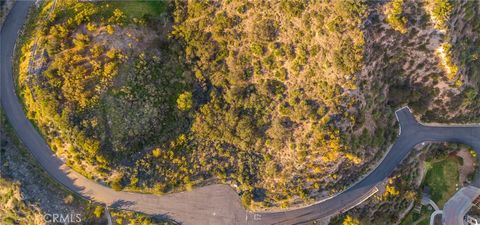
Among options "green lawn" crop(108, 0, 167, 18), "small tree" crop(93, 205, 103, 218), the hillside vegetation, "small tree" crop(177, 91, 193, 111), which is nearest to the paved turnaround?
"small tree" crop(93, 205, 103, 218)

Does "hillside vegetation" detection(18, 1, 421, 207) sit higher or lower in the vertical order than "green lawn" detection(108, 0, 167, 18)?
lower

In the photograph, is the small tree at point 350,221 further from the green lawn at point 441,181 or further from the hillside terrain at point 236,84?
the green lawn at point 441,181

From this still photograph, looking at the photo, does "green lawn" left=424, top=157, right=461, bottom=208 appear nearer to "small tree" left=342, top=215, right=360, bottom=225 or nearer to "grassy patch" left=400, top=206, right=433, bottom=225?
"grassy patch" left=400, top=206, right=433, bottom=225

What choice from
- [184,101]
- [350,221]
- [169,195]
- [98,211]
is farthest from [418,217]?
[98,211]

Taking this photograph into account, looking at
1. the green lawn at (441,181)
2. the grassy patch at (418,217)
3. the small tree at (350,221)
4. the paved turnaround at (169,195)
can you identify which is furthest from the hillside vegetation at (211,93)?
the grassy patch at (418,217)

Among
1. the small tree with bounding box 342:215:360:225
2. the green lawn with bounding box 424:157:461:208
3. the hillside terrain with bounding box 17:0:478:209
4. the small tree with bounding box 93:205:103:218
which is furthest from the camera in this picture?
the green lawn with bounding box 424:157:461:208

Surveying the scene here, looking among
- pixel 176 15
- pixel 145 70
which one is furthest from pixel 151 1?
pixel 145 70

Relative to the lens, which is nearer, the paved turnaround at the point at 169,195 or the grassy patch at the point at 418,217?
the paved turnaround at the point at 169,195
